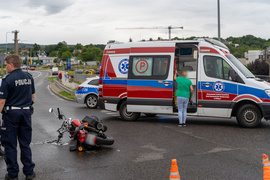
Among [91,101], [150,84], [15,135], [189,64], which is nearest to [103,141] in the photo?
[15,135]

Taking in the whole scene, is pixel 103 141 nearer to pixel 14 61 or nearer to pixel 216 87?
pixel 14 61

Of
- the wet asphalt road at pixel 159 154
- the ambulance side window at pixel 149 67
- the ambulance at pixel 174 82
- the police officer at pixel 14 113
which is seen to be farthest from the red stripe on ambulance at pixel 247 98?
the police officer at pixel 14 113

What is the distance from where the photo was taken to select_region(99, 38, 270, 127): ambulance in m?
10.2

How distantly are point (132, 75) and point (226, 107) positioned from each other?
3.20 meters

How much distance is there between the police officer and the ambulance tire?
10785 mm

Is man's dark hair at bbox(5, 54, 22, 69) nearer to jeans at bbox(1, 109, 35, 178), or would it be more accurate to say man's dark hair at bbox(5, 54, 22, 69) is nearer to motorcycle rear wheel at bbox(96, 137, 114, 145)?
jeans at bbox(1, 109, 35, 178)

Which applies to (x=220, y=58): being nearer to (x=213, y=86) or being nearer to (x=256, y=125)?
(x=213, y=86)

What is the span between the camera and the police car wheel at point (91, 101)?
16453 mm

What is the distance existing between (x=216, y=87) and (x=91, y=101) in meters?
7.65

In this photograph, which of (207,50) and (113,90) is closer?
(207,50)

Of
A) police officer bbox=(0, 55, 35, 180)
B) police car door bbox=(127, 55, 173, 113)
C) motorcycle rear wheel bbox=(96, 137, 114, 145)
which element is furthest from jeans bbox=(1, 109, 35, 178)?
police car door bbox=(127, 55, 173, 113)

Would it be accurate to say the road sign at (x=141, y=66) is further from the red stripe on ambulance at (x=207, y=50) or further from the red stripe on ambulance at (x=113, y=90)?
the red stripe on ambulance at (x=207, y=50)

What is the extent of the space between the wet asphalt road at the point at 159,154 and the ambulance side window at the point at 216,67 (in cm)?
160

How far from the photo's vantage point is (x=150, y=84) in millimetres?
11117
